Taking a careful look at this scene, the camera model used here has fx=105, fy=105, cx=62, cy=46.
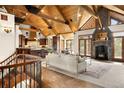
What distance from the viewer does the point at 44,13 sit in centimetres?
750

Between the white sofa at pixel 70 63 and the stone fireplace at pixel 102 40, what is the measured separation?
397cm

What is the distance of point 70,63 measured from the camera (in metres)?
4.29

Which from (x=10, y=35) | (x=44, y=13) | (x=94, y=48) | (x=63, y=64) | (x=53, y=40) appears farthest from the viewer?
(x=53, y=40)

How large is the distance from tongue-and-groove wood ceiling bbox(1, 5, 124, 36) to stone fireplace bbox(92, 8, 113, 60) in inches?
19.6

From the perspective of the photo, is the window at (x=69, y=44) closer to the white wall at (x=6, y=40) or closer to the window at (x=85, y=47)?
the window at (x=85, y=47)

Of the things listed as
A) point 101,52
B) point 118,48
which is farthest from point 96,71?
point 101,52

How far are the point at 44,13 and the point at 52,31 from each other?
3883mm

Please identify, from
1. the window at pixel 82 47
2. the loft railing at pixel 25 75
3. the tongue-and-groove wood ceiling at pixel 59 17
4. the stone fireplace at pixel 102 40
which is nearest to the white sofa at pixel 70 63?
the loft railing at pixel 25 75

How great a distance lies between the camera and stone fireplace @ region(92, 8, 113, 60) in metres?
7.59

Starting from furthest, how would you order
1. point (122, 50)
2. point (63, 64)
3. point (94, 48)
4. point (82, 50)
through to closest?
point (82, 50), point (94, 48), point (122, 50), point (63, 64)

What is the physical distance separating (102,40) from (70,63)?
4.78m
